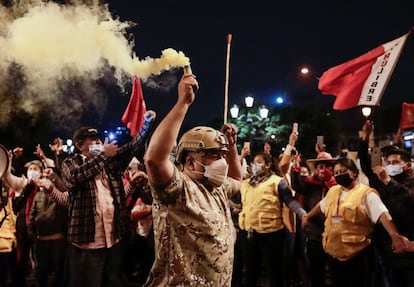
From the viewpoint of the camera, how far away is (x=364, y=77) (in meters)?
9.26

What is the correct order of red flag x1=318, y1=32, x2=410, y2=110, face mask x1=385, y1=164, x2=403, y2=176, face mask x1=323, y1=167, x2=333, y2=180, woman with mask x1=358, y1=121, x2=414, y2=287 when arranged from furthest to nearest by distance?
face mask x1=323, y1=167, x2=333, y2=180 → red flag x1=318, y1=32, x2=410, y2=110 → face mask x1=385, y1=164, x2=403, y2=176 → woman with mask x1=358, y1=121, x2=414, y2=287

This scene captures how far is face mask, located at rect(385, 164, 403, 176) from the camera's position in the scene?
7435 mm

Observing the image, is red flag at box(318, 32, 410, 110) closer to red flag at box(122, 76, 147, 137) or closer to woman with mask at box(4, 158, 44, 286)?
red flag at box(122, 76, 147, 137)

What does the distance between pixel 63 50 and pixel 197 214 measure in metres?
3.38

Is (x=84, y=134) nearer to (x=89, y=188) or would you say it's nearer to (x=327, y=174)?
(x=89, y=188)

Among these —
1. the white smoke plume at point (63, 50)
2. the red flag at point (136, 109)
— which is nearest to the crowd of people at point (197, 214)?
the white smoke plume at point (63, 50)

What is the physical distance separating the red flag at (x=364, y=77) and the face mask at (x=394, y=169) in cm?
152

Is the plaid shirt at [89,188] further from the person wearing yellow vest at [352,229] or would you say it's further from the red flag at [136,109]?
the person wearing yellow vest at [352,229]

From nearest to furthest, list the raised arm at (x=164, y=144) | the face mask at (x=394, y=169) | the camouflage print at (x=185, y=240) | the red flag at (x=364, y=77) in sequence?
the raised arm at (x=164, y=144) → the camouflage print at (x=185, y=240) → the face mask at (x=394, y=169) → the red flag at (x=364, y=77)

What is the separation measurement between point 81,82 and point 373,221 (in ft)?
14.4

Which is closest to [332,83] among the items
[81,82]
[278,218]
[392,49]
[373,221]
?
[392,49]

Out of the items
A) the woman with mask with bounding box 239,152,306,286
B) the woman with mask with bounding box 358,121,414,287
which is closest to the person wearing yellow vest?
the woman with mask with bounding box 358,121,414,287

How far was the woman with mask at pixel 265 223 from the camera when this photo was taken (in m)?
8.72

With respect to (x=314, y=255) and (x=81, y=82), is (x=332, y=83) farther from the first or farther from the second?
(x=81, y=82)
